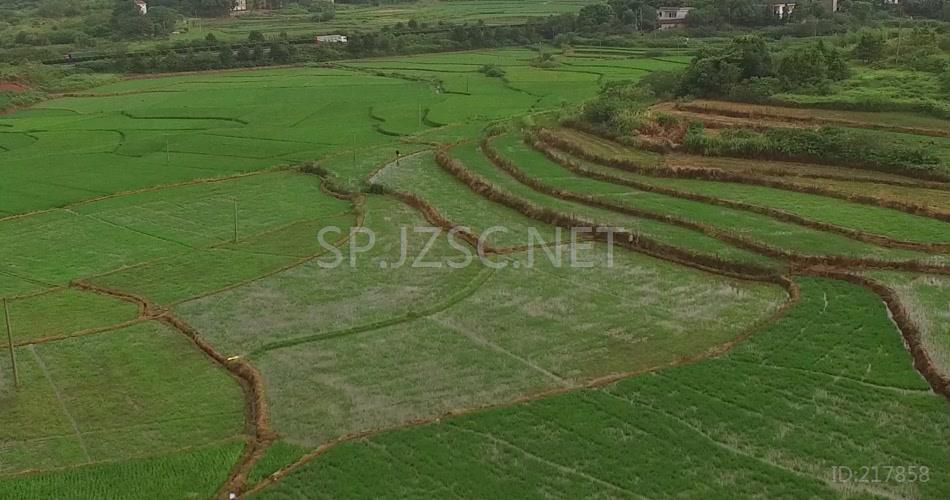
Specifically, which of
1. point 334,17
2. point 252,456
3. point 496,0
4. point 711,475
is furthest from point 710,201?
point 496,0

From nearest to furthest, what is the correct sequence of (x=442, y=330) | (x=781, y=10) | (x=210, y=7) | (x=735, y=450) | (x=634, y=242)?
(x=735, y=450) < (x=442, y=330) < (x=634, y=242) < (x=781, y=10) < (x=210, y=7)

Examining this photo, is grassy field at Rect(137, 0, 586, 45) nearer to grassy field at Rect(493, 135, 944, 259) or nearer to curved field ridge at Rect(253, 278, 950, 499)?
grassy field at Rect(493, 135, 944, 259)

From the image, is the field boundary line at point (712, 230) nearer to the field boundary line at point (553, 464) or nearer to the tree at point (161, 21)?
the field boundary line at point (553, 464)

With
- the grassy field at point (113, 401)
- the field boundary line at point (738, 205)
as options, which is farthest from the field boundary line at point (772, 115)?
the grassy field at point (113, 401)

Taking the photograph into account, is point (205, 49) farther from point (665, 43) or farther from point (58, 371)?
point (58, 371)

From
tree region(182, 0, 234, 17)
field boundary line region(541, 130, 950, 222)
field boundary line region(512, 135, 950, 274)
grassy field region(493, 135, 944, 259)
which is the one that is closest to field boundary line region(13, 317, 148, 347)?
field boundary line region(512, 135, 950, 274)

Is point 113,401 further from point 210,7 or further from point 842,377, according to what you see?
point 210,7

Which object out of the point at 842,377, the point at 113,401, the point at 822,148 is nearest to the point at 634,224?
the point at 822,148
